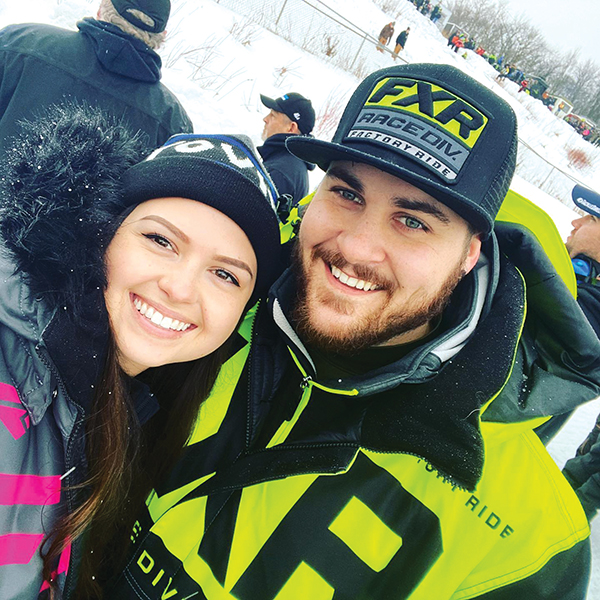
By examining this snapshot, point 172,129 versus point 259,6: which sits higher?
point 259,6

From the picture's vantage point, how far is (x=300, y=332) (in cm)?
146

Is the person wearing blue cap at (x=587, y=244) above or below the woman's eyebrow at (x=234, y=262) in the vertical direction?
above

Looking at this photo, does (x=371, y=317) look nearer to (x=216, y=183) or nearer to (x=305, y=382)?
(x=305, y=382)

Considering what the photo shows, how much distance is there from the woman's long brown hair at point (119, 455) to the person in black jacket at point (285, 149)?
1046 millimetres

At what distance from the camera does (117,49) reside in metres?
2.22

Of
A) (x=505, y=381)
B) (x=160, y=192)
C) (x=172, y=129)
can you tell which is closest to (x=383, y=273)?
(x=505, y=381)

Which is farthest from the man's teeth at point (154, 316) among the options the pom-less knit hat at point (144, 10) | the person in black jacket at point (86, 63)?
the pom-less knit hat at point (144, 10)

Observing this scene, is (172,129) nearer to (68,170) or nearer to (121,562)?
(68,170)

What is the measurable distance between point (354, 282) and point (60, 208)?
0.95 meters

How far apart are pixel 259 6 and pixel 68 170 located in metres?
12.1

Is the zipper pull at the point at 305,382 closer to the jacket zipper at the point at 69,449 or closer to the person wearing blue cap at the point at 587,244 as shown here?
the jacket zipper at the point at 69,449

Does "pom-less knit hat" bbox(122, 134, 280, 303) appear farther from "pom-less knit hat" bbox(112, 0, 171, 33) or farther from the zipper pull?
"pom-less knit hat" bbox(112, 0, 171, 33)

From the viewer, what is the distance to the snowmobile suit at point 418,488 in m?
1.08

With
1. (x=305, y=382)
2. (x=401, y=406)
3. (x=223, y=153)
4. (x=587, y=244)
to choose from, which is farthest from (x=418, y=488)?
(x=587, y=244)
